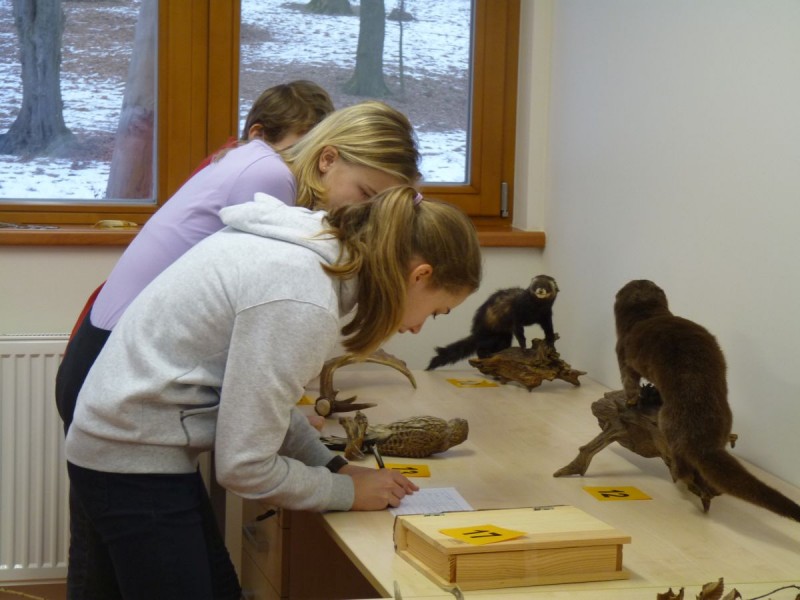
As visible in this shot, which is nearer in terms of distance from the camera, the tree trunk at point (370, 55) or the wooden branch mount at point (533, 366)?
the wooden branch mount at point (533, 366)

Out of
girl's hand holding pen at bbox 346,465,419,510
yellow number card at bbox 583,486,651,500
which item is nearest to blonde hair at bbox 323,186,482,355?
girl's hand holding pen at bbox 346,465,419,510

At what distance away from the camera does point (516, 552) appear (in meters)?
1.42

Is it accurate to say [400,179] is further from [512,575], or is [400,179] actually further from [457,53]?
[457,53]

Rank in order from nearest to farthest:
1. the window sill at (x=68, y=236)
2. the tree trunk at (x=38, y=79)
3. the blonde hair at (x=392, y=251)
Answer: the blonde hair at (x=392, y=251) → the window sill at (x=68, y=236) → the tree trunk at (x=38, y=79)

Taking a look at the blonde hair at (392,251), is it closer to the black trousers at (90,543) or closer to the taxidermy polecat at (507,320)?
the black trousers at (90,543)

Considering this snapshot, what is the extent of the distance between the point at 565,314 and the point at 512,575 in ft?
6.00

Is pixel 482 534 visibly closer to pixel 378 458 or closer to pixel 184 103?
pixel 378 458

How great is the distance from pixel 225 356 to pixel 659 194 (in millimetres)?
1449

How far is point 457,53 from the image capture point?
3.43 m

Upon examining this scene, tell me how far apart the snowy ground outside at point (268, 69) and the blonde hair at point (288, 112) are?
0.98 meters

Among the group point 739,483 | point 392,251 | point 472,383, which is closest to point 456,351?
point 472,383

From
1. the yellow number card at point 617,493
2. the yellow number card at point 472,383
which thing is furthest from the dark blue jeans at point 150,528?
the yellow number card at point 472,383

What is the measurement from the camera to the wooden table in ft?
4.83

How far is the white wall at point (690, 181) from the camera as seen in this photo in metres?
2.08
